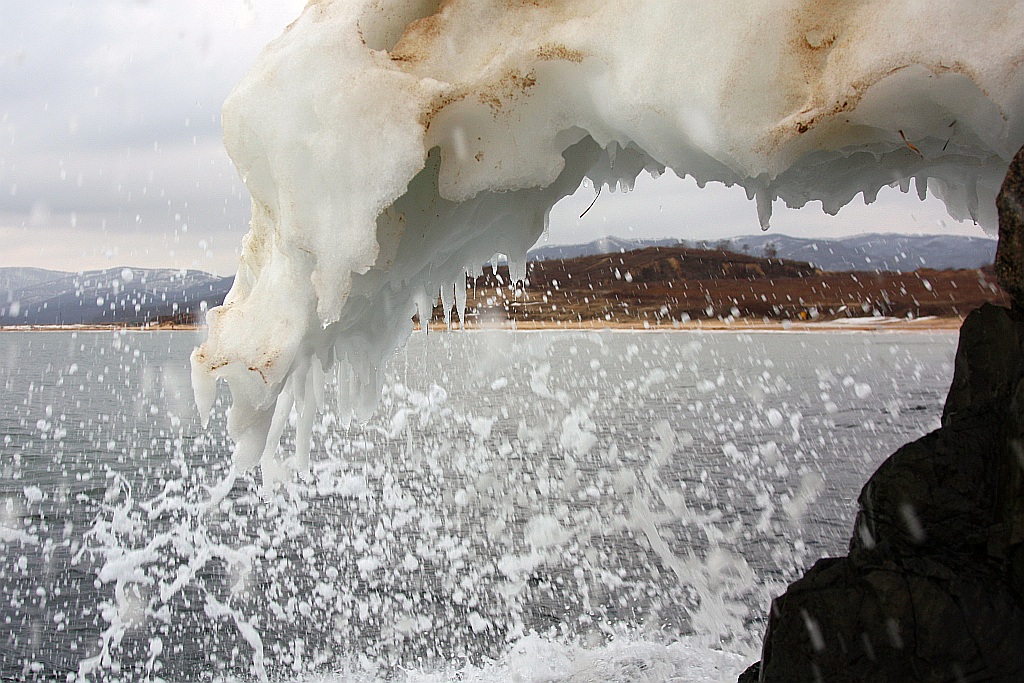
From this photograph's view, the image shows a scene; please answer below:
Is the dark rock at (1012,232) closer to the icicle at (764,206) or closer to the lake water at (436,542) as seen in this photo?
the icicle at (764,206)

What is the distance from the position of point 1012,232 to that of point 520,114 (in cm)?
180

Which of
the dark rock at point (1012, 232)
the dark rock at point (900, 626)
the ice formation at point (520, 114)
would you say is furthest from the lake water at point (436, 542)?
the dark rock at point (1012, 232)

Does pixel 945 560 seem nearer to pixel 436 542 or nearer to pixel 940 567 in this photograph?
pixel 940 567

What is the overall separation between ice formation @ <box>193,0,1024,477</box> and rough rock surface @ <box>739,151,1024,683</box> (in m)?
0.52

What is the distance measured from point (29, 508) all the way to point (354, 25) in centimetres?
1949

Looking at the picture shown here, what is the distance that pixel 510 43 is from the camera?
9.17ft

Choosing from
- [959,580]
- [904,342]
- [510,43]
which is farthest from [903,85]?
[904,342]

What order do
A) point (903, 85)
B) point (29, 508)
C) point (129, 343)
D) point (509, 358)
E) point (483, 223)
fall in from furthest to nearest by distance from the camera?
1. point (129, 343)
2. point (509, 358)
3. point (29, 508)
4. point (483, 223)
5. point (903, 85)

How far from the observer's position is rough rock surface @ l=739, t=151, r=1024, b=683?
2.32 m

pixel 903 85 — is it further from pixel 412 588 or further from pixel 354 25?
pixel 412 588

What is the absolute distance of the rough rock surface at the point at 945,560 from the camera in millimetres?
2320

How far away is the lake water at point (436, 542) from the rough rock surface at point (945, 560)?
319 cm

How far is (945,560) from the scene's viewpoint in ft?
8.14

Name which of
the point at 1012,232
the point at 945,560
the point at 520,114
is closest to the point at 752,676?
the point at 945,560
